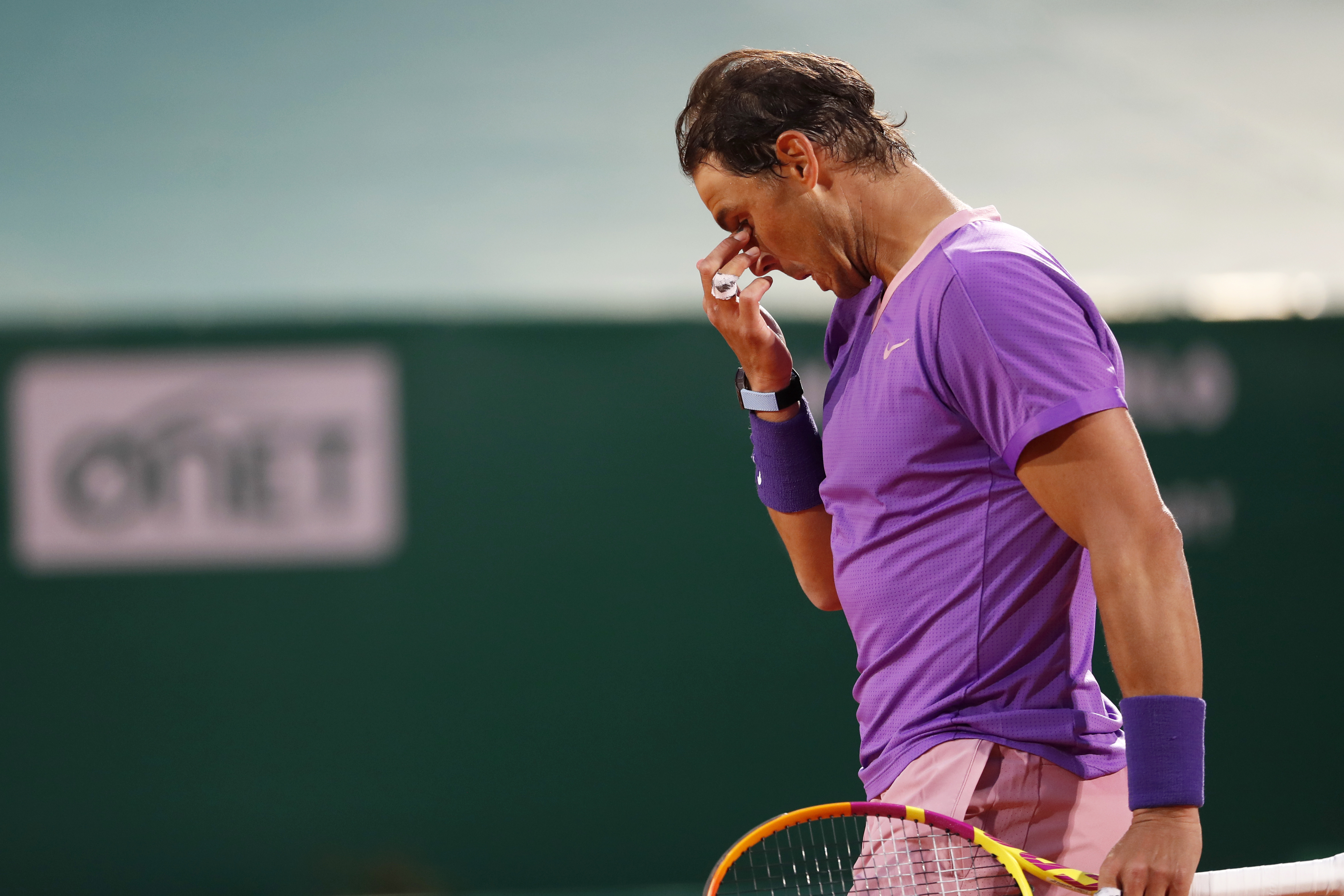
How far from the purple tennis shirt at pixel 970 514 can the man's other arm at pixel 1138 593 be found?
55 mm

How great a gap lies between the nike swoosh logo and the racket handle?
1.93 ft

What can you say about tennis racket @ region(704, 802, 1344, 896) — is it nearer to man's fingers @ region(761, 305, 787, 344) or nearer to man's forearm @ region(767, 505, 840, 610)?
man's forearm @ region(767, 505, 840, 610)

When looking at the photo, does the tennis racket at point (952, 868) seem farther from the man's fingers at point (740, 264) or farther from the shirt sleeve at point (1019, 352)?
the man's fingers at point (740, 264)

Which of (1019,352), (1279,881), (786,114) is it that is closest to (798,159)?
(786,114)

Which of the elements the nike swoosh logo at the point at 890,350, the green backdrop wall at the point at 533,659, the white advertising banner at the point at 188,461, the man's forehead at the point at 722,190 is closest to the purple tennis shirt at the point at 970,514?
the nike swoosh logo at the point at 890,350

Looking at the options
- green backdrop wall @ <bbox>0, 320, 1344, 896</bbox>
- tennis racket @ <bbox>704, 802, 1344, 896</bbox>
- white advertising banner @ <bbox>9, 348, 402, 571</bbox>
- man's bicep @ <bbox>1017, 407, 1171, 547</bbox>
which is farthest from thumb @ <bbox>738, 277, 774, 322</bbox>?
white advertising banner @ <bbox>9, 348, 402, 571</bbox>

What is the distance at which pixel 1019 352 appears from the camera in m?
1.08

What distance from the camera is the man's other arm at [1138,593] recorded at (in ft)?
3.41

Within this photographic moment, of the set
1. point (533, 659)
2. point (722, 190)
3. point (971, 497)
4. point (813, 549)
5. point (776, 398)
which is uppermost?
point (722, 190)

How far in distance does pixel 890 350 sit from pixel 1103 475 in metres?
0.26

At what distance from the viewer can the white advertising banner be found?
4.39 metres

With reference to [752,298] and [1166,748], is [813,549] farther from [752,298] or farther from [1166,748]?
[1166,748]

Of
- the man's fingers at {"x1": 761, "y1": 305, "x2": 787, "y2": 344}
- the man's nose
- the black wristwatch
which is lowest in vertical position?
the black wristwatch

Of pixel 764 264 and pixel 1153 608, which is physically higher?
pixel 764 264
